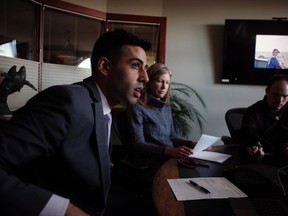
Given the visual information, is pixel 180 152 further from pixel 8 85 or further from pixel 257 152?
pixel 8 85

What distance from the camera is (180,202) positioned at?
941 mm

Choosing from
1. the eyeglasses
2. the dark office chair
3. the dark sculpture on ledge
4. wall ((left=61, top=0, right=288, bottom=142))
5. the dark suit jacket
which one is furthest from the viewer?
wall ((left=61, top=0, right=288, bottom=142))

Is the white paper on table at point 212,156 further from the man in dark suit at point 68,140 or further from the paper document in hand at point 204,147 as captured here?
the man in dark suit at point 68,140

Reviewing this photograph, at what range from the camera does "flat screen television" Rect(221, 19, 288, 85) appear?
3.53 metres

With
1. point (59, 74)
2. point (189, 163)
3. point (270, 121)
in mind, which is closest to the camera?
point (189, 163)

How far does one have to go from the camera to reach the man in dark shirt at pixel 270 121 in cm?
192

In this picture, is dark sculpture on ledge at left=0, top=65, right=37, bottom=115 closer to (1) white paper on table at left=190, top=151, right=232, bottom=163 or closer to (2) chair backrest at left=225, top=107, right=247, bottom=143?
(1) white paper on table at left=190, top=151, right=232, bottom=163

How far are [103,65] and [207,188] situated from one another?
0.63m

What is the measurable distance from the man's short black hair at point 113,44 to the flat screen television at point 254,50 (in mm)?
2775

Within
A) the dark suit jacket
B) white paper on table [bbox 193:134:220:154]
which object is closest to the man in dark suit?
the dark suit jacket

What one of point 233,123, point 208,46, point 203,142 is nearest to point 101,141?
point 203,142

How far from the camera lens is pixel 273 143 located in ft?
6.29

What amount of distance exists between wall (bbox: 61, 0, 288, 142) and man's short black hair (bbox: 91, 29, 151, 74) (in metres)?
2.74

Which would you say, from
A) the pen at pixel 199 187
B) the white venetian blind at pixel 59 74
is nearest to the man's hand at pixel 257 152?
the pen at pixel 199 187
